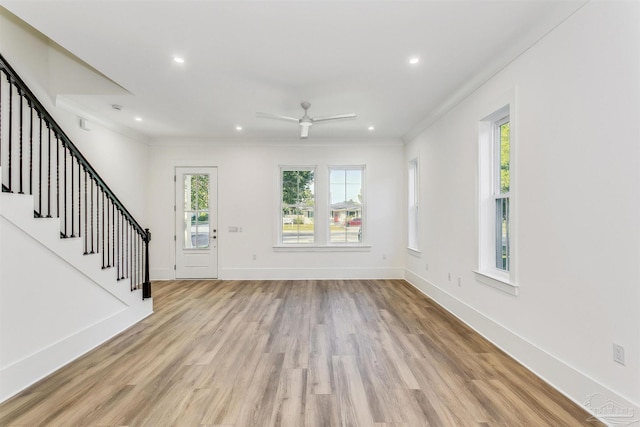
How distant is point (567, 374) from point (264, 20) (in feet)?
11.6

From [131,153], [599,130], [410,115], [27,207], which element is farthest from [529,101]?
[131,153]

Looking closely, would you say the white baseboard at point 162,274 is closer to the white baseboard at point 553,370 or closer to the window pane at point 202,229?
the window pane at point 202,229

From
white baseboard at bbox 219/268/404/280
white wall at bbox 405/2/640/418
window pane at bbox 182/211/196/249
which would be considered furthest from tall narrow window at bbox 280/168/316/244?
white wall at bbox 405/2/640/418

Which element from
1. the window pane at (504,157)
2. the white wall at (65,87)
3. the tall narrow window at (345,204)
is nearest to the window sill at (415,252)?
the tall narrow window at (345,204)

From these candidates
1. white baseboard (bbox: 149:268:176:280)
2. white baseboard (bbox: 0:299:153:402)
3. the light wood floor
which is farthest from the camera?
white baseboard (bbox: 149:268:176:280)

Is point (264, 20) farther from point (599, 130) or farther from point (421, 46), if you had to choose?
point (599, 130)

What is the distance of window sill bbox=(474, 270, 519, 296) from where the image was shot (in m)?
2.59

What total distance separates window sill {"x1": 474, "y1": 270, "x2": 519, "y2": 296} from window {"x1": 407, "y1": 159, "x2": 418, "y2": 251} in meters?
2.33

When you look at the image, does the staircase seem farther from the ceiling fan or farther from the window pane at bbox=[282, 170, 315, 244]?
the window pane at bbox=[282, 170, 315, 244]

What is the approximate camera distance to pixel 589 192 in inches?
74.6

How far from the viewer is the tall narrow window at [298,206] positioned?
19.4ft

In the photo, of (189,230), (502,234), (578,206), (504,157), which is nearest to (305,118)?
(504,157)

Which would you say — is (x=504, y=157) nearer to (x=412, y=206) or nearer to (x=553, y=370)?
(x=553, y=370)

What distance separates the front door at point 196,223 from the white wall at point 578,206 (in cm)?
494
